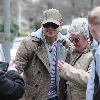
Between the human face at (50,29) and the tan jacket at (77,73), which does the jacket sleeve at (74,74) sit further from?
the human face at (50,29)

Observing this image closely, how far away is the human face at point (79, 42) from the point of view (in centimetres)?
509

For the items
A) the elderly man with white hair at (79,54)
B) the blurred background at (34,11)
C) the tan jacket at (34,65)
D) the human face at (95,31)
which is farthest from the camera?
the blurred background at (34,11)

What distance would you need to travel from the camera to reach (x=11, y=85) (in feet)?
13.1

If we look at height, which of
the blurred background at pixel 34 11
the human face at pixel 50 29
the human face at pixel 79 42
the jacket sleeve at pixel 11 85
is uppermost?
the blurred background at pixel 34 11

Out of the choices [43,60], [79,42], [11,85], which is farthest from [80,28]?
[11,85]

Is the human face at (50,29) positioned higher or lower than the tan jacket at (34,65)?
higher

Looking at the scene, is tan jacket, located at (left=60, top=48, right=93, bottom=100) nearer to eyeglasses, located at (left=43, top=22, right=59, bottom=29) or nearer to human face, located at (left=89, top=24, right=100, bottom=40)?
eyeglasses, located at (left=43, top=22, right=59, bottom=29)

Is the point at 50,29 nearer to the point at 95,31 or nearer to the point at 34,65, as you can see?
the point at 34,65

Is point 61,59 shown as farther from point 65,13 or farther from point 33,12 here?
point 33,12

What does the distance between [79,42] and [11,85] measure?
1.31m

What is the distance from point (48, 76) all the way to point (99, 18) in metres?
1.46

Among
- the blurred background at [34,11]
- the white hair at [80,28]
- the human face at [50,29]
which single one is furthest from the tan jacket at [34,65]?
the blurred background at [34,11]

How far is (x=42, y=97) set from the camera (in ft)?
17.2

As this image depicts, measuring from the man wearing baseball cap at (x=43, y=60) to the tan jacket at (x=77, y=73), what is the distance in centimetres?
19
